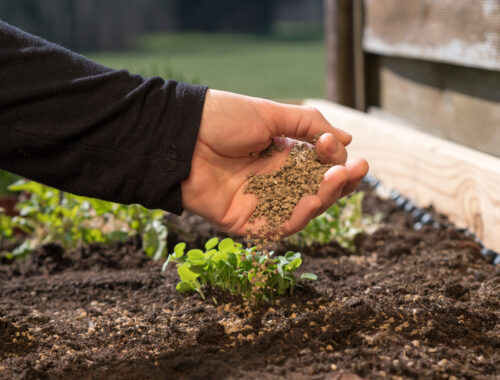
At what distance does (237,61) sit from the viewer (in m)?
10.7

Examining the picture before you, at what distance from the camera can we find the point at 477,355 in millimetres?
1245

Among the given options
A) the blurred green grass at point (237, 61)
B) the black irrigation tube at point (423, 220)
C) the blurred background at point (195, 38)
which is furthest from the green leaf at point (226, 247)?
the blurred background at point (195, 38)

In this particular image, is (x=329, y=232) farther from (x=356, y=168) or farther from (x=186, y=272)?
(x=186, y=272)

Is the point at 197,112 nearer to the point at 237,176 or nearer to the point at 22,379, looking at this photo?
the point at 237,176

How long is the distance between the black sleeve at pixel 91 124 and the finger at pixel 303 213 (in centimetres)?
29

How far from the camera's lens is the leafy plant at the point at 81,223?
2.12 metres

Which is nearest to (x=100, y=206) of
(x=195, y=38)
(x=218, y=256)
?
(x=218, y=256)

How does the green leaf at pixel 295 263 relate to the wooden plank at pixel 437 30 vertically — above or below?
below

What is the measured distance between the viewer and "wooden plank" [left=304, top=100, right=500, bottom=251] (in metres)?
1.99

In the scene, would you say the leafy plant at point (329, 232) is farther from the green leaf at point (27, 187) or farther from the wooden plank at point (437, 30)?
the green leaf at point (27, 187)

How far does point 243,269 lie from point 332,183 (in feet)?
1.02

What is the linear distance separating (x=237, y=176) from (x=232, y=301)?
35 centimetres

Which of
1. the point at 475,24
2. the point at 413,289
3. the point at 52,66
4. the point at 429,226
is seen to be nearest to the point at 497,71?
the point at 475,24

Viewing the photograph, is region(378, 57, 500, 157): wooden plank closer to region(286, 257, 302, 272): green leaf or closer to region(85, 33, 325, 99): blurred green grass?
region(85, 33, 325, 99): blurred green grass
